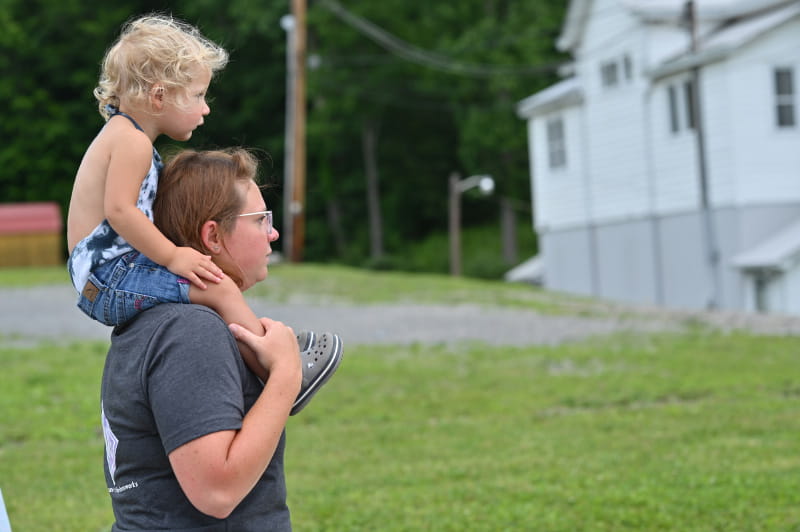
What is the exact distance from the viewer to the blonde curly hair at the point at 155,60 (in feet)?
8.24

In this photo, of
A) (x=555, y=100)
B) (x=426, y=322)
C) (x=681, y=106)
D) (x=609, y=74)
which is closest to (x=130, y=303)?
(x=426, y=322)

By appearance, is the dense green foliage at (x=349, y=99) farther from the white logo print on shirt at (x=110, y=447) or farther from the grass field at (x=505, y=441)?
the white logo print on shirt at (x=110, y=447)

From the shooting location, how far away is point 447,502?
22.3ft

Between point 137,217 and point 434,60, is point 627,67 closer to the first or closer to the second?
point 434,60

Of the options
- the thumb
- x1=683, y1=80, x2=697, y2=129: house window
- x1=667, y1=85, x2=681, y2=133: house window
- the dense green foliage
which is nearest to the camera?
the thumb

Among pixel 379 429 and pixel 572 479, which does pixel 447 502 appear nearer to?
pixel 572 479

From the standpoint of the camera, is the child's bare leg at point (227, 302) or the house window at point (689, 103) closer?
the child's bare leg at point (227, 302)

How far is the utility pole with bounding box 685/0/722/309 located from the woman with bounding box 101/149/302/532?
22.8m

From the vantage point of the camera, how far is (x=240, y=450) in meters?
2.25

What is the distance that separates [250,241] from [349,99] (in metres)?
46.4

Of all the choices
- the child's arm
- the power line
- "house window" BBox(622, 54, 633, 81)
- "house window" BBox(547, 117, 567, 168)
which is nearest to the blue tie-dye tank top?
the child's arm

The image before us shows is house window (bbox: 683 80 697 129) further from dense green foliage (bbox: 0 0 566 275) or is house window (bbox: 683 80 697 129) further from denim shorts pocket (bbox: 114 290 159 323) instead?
denim shorts pocket (bbox: 114 290 159 323)

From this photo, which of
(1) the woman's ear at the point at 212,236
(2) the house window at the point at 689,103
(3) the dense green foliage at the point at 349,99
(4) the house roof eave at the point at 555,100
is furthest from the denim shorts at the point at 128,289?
(3) the dense green foliage at the point at 349,99

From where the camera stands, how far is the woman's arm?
7.33ft
